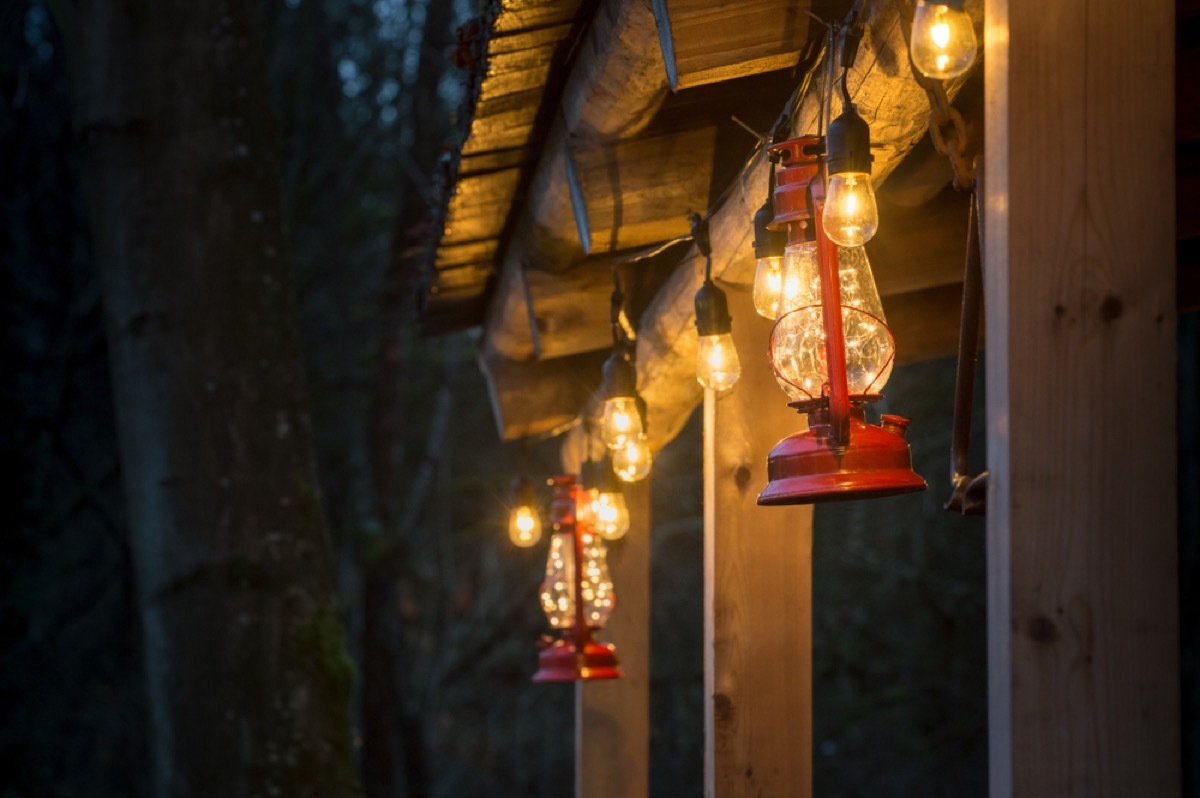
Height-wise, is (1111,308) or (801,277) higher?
(801,277)

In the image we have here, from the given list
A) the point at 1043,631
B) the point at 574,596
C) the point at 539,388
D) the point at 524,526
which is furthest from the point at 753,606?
the point at 539,388

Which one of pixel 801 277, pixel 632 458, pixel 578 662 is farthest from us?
pixel 578 662

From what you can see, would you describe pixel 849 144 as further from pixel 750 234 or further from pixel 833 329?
pixel 750 234

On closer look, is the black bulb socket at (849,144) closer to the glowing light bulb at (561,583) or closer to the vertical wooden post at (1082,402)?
the vertical wooden post at (1082,402)

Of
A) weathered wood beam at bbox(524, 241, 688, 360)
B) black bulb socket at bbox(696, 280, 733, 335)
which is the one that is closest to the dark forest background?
weathered wood beam at bbox(524, 241, 688, 360)

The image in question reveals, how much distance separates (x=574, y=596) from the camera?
4297 millimetres

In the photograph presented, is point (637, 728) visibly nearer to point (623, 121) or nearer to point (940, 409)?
point (623, 121)

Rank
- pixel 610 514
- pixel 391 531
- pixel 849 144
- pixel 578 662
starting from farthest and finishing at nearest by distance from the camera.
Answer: pixel 391 531, pixel 578 662, pixel 610 514, pixel 849 144

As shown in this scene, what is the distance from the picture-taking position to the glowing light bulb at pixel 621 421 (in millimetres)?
3211

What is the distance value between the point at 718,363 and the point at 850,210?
0.78 metres

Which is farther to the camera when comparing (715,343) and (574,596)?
(574,596)

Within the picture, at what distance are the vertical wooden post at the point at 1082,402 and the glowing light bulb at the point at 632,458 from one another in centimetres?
184

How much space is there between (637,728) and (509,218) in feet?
6.01

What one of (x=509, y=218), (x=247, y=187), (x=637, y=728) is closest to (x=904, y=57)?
(x=509, y=218)
